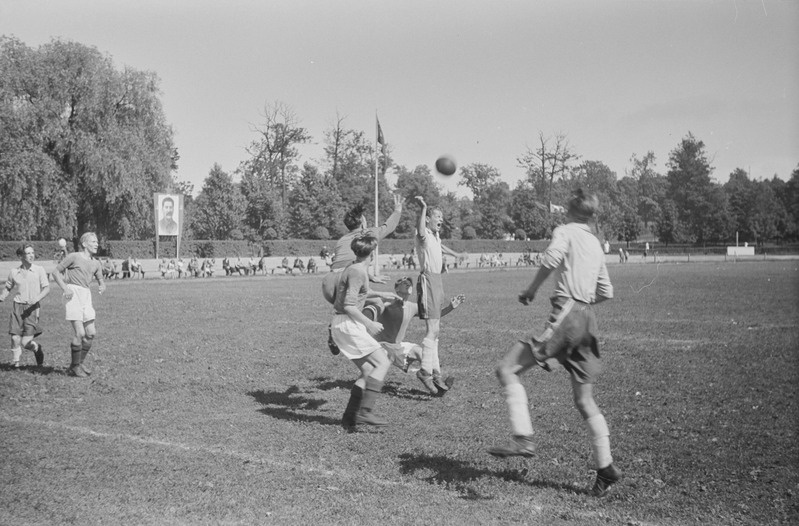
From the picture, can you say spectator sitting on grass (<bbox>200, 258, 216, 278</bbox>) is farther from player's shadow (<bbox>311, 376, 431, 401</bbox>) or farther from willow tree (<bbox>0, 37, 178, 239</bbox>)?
player's shadow (<bbox>311, 376, 431, 401</bbox>)

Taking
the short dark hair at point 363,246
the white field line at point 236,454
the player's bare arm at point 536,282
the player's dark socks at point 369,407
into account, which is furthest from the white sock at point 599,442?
the short dark hair at point 363,246

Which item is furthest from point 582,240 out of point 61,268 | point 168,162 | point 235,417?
point 168,162

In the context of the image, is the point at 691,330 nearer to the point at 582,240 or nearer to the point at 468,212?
the point at 582,240

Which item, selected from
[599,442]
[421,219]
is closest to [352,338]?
[421,219]

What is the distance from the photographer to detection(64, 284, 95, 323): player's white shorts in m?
10.2

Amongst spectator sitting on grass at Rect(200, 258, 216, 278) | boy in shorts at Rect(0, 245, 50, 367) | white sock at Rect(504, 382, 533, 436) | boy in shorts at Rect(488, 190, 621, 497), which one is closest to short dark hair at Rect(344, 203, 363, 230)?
boy in shorts at Rect(488, 190, 621, 497)

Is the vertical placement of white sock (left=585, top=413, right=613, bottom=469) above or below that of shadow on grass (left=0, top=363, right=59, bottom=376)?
above

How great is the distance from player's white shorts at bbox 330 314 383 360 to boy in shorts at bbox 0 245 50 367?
6.37 metres

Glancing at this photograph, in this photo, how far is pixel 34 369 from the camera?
1065 centimetres

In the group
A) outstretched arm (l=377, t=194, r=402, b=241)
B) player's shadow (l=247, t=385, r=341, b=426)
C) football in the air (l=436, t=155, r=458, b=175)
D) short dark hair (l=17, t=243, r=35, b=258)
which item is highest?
football in the air (l=436, t=155, r=458, b=175)

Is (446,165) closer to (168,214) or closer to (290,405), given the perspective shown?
(290,405)

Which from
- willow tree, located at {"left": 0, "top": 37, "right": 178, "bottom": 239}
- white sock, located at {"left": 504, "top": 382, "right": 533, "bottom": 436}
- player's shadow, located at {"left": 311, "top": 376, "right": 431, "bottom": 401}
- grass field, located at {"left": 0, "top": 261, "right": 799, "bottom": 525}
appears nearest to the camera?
grass field, located at {"left": 0, "top": 261, "right": 799, "bottom": 525}

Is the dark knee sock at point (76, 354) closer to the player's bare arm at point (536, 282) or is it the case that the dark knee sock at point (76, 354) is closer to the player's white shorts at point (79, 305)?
the player's white shorts at point (79, 305)

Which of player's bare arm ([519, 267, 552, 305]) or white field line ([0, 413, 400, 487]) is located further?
white field line ([0, 413, 400, 487])
